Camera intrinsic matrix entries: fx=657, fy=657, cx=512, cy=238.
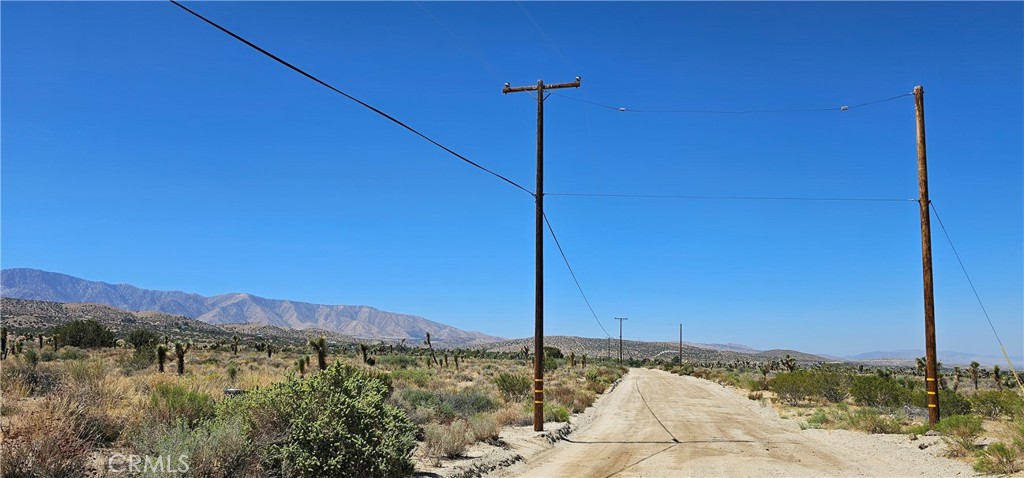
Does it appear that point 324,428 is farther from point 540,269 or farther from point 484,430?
point 540,269

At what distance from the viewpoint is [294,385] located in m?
10.3

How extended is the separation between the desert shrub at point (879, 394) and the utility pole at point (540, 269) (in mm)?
17109

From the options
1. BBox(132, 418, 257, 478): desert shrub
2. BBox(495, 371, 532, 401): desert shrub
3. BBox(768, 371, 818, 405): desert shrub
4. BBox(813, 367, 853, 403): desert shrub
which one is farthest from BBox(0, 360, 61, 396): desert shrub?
BBox(813, 367, 853, 403): desert shrub

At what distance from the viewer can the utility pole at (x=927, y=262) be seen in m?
18.4

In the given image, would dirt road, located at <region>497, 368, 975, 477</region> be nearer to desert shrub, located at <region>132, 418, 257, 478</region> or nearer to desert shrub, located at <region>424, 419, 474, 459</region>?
desert shrub, located at <region>424, 419, 474, 459</region>

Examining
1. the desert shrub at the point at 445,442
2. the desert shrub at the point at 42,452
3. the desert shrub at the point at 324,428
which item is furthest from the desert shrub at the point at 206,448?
the desert shrub at the point at 445,442

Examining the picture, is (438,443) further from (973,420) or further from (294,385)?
(973,420)

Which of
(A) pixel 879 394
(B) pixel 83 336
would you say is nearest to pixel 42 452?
(A) pixel 879 394

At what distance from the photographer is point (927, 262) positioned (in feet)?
62.2

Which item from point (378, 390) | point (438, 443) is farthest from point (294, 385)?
point (438, 443)

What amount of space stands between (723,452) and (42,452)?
1396cm

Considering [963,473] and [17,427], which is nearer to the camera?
[17,427]

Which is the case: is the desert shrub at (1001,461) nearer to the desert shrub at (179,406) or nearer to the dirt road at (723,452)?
the dirt road at (723,452)

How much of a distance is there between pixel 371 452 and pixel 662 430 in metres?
13.8
